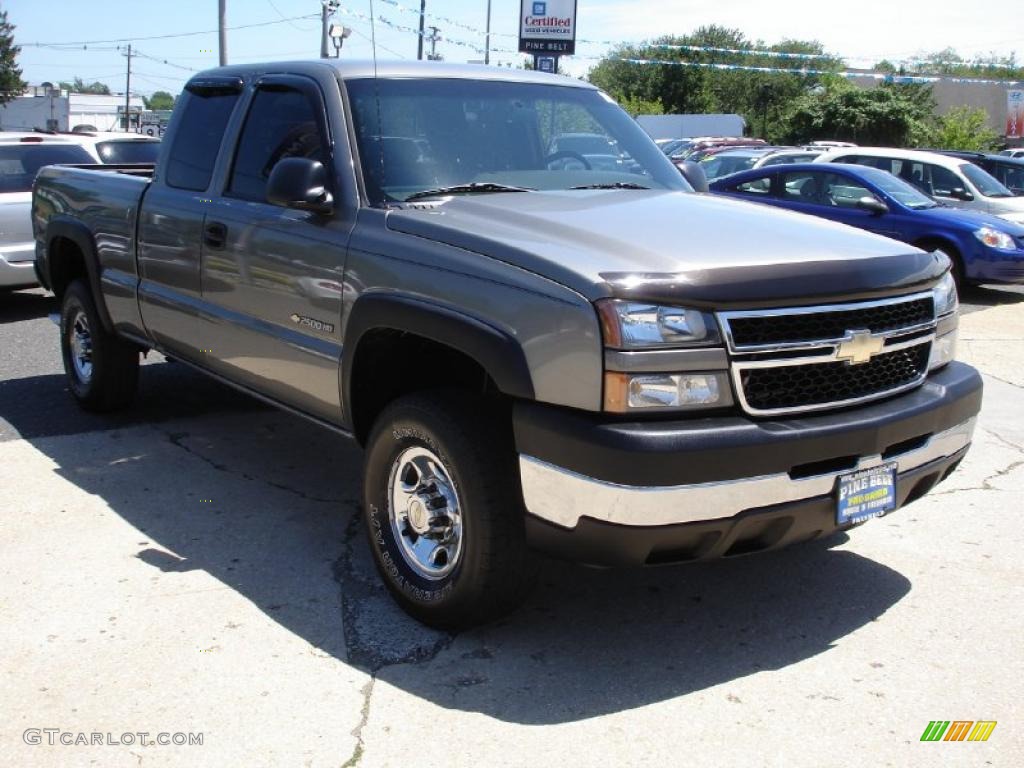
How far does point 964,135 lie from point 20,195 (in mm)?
34576

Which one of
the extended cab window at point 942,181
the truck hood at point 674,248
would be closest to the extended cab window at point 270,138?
the truck hood at point 674,248

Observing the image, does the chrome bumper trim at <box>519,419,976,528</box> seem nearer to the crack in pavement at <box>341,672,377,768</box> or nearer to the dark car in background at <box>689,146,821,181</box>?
the crack in pavement at <box>341,672,377,768</box>

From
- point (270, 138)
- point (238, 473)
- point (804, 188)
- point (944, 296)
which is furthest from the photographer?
point (804, 188)

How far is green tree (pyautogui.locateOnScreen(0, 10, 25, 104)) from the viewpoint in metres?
82.9

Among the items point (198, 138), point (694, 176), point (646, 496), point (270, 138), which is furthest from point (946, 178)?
point (646, 496)

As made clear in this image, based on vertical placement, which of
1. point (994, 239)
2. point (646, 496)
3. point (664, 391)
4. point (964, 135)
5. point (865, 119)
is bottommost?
point (646, 496)

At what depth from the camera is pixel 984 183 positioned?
14586 mm

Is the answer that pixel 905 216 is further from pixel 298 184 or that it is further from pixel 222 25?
pixel 222 25

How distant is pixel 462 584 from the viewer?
3682 millimetres

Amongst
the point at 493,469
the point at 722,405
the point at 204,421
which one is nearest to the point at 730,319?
the point at 722,405

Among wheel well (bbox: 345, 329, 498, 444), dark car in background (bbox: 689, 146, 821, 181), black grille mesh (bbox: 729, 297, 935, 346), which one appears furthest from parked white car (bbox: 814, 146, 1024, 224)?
wheel well (bbox: 345, 329, 498, 444)

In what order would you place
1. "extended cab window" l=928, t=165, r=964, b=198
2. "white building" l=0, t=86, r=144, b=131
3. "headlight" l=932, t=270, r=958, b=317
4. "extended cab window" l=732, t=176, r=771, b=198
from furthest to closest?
"white building" l=0, t=86, r=144, b=131
"extended cab window" l=928, t=165, r=964, b=198
"extended cab window" l=732, t=176, r=771, b=198
"headlight" l=932, t=270, r=958, b=317

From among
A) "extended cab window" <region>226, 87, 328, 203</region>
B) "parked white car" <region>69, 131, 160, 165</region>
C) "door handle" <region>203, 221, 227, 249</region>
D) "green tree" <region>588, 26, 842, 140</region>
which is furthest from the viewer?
"green tree" <region>588, 26, 842, 140</region>

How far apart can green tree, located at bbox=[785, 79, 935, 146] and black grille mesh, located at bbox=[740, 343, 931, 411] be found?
39.4m
